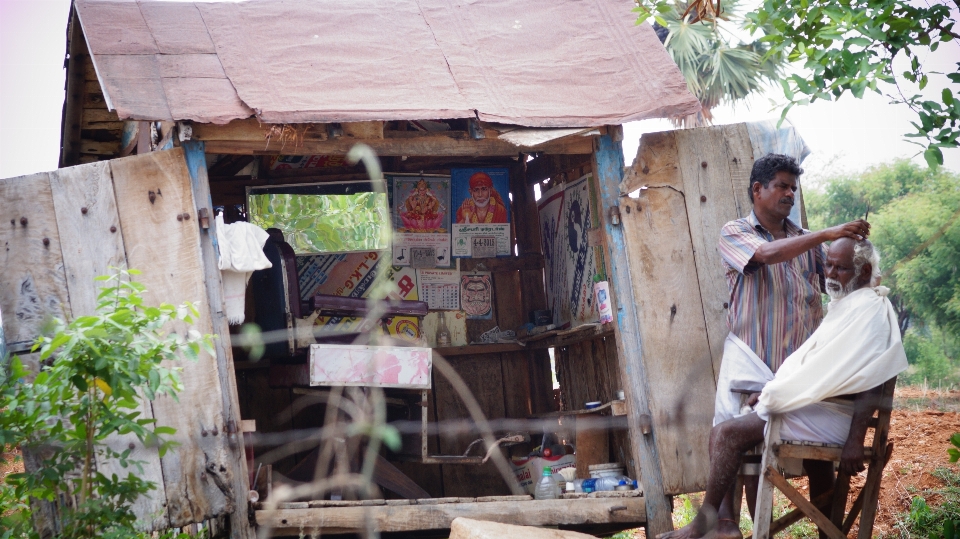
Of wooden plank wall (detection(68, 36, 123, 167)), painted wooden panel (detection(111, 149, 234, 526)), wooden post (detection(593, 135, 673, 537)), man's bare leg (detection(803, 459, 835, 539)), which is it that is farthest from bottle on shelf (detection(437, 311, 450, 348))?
man's bare leg (detection(803, 459, 835, 539))

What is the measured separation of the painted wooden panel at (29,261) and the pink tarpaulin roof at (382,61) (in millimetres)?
613

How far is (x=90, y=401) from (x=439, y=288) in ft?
11.0

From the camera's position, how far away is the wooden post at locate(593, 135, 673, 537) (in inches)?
197

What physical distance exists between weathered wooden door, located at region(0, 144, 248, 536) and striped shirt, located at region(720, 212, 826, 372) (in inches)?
101

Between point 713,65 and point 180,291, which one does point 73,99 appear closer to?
point 180,291

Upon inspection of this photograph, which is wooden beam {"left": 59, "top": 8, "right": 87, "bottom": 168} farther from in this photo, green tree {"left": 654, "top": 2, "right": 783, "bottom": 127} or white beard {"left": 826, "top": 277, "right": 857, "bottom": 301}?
green tree {"left": 654, "top": 2, "right": 783, "bottom": 127}

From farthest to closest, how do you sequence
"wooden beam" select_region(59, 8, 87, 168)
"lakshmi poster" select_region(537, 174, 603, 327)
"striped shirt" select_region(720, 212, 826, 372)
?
"lakshmi poster" select_region(537, 174, 603, 327)
"wooden beam" select_region(59, 8, 87, 168)
"striped shirt" select_region(720, 212, 826, 372)

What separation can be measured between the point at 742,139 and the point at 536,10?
164 centimetres

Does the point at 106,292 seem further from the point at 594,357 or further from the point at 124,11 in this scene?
the point at 594,357

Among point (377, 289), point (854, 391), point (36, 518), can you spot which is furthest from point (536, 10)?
point (36, 518)

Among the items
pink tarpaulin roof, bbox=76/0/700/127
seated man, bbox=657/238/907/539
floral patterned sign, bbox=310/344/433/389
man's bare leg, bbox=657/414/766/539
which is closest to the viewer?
seated man, bbox=657/238/907/539

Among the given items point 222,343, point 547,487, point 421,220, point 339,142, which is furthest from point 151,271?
point 421,220

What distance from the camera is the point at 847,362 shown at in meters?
3.91

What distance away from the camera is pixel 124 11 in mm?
5387
